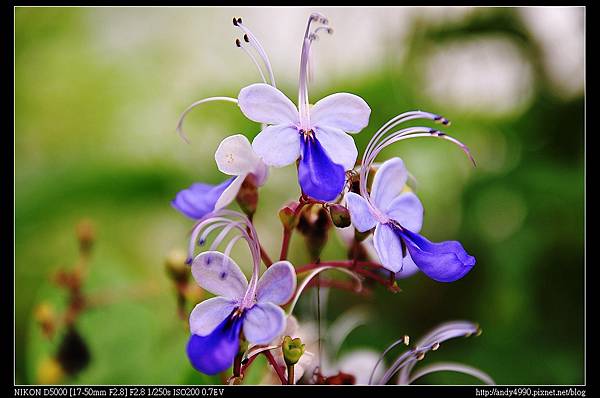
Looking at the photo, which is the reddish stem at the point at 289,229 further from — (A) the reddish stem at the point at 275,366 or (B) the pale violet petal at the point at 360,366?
(B) the pale violet petal at the point at 360,366

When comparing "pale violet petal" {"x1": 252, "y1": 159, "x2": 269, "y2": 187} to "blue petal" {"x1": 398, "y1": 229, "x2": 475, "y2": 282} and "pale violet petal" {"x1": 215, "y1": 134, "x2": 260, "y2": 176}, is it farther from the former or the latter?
"blue petal" {"x1": 398, "y1": 229, "x2": 475, "y2": 282}

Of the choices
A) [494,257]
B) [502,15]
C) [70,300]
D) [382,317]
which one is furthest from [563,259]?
[70,300]

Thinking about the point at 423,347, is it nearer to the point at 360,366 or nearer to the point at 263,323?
the point at 360,366

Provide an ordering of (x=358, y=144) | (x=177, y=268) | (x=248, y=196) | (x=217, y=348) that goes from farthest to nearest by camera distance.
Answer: (x=358, y=144)
(x=177, y=268)
(x=248, y=196)
(x=217, y=348)

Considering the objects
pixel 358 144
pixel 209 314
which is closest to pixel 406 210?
pixel 209 314

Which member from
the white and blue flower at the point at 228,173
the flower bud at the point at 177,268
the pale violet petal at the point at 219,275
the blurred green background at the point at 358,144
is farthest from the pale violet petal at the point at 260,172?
the blurred green background at the point at 358,144
